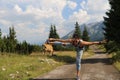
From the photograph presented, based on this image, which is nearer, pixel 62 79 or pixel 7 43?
pixel 62 79

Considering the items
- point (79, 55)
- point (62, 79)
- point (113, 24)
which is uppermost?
point (113, 24)

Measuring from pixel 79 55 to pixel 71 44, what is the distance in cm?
98

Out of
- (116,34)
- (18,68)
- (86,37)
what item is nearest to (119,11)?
(116,34)

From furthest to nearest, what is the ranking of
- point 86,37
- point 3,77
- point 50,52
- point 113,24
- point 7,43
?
point 86,37 < point 7,43 < point 50,52 < point 113,24 < point 3,77

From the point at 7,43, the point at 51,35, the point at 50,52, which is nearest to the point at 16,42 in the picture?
the point at 7,43

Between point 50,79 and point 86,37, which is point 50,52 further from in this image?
point 86,37

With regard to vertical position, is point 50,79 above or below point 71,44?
below

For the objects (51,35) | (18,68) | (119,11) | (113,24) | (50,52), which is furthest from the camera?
(51,35)

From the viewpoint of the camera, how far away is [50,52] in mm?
49156

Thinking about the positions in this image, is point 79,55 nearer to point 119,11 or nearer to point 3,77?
point 3,77

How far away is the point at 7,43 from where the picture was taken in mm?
104438

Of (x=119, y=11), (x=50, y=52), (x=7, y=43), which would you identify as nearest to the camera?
(x=119, y=11)

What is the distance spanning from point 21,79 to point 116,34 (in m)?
20.5

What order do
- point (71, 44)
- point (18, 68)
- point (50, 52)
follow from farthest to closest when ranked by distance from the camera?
point (50, 52) → point (18, 68) → point (71, 44)
